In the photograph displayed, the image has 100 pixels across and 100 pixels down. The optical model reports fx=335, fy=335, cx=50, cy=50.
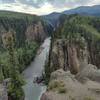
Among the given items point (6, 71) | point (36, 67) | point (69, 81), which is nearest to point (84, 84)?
point (69, 81)

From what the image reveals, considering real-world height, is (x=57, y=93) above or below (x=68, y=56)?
above

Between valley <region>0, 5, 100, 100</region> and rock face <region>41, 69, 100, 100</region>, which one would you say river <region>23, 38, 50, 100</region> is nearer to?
valley <region>0, 5, 100, 100</region>

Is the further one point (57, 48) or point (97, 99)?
point (57, 48)

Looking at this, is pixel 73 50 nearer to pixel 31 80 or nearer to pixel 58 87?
pixel 31 80

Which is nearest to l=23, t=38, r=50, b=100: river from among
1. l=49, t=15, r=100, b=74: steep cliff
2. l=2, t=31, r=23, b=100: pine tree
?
l=49, t=15, r=100, b=74: steep cliff

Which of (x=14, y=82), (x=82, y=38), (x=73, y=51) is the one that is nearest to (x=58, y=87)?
(x=14, y=82)

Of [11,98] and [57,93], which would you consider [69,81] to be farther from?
[11,98]

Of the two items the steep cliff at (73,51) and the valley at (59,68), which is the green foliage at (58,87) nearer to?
the valley at (59,68)

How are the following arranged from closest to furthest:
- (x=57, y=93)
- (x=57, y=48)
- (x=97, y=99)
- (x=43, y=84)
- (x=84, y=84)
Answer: (x=97, y=99) < (x=57, y=93) < (x=84, y=84) < (x=43, y=84) < (x=57, y=48)

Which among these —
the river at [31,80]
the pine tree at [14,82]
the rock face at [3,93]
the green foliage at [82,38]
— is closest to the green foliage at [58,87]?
the rock face at [3,93]
